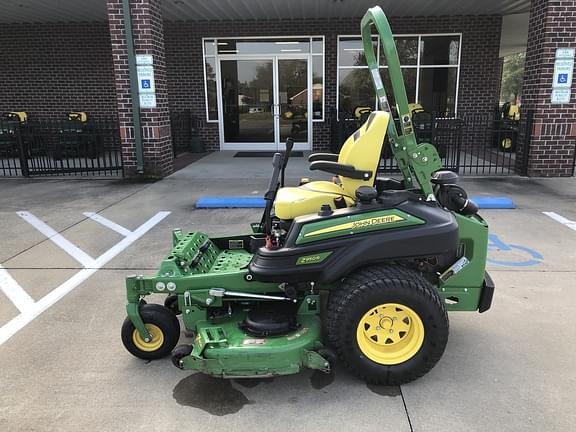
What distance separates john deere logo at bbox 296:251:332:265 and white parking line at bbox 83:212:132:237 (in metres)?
3.68

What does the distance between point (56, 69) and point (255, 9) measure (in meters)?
6.23

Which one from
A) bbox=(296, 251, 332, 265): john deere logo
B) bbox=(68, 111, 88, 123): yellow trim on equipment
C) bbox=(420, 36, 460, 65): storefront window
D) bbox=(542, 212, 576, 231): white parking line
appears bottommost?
bbox=(542, 212, 576, 231): white parking line

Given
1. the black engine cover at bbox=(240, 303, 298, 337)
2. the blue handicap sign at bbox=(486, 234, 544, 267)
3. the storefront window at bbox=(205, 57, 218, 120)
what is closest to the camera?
the black engine cover at bbox=(240, 303, 298, 337)

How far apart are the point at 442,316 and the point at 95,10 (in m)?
11.9

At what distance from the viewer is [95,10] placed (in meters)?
11.4

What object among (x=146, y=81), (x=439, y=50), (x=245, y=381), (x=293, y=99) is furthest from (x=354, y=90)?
(x=245, y=381)

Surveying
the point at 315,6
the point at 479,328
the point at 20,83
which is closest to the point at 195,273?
the point at 479,328

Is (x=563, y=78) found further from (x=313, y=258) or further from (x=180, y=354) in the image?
(x=180, y=354)

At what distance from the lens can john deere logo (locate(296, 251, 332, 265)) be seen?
2.68m

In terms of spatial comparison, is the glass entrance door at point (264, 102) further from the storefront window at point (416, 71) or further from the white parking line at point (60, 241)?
the white parking line at point (60, 241)

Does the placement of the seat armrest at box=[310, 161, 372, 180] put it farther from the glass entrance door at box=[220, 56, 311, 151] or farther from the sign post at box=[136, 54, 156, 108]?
the glass entrance door at box=[220, 56, 311, 151]

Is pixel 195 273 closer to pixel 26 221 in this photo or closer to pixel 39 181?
pixel 26 221

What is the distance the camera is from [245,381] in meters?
2.84

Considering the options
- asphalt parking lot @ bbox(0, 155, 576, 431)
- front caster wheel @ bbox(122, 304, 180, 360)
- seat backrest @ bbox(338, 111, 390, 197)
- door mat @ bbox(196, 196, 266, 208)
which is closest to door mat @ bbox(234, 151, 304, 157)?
door mat @ bbox(196, 196, 266, 208)
